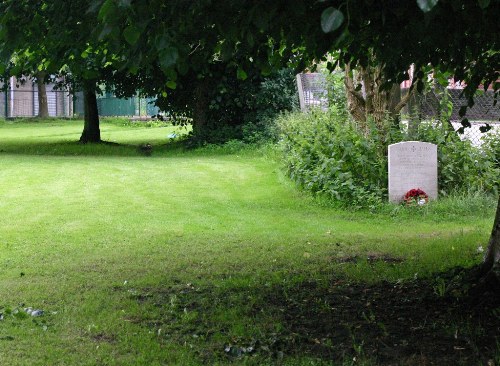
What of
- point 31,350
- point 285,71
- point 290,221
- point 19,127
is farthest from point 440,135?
point 19,127

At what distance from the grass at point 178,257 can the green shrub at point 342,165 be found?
13.9 inches

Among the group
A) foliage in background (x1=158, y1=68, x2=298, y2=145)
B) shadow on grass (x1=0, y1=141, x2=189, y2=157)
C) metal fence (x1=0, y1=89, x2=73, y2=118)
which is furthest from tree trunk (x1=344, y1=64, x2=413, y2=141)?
metal fence (x1=0, y1=89, x2=73, y2=118)

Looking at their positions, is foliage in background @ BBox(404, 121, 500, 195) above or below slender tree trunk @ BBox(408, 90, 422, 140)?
below

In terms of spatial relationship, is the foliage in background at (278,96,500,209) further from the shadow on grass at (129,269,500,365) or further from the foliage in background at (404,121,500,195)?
the shadow on grass at (129,269,500,365)

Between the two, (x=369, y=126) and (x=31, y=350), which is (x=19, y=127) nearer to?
(x=369, y=126)

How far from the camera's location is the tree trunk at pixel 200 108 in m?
24.5

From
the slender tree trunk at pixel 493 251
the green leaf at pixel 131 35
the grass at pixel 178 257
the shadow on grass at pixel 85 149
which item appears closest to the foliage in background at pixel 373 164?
the grass at pixel 178 257

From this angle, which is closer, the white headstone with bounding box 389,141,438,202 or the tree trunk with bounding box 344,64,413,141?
the white headstone with bounding box 389,141,438,202

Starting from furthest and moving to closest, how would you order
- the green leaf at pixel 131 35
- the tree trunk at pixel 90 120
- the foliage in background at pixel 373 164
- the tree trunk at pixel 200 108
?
the tree trunk at pixel 90 120 < the tree trunk at pixel 200 108 < the foliage in background at pixel 373 164 < the green leaf at pixel 131 35

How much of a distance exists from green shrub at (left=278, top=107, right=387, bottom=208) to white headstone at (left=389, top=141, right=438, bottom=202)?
0.97ft

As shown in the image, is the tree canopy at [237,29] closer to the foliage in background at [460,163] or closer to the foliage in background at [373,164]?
the foliage in background at [373,164]

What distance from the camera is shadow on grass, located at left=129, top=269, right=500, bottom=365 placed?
537 cm

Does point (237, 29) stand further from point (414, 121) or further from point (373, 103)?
point (373, 103)

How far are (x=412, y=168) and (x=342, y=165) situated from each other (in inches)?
46.2
